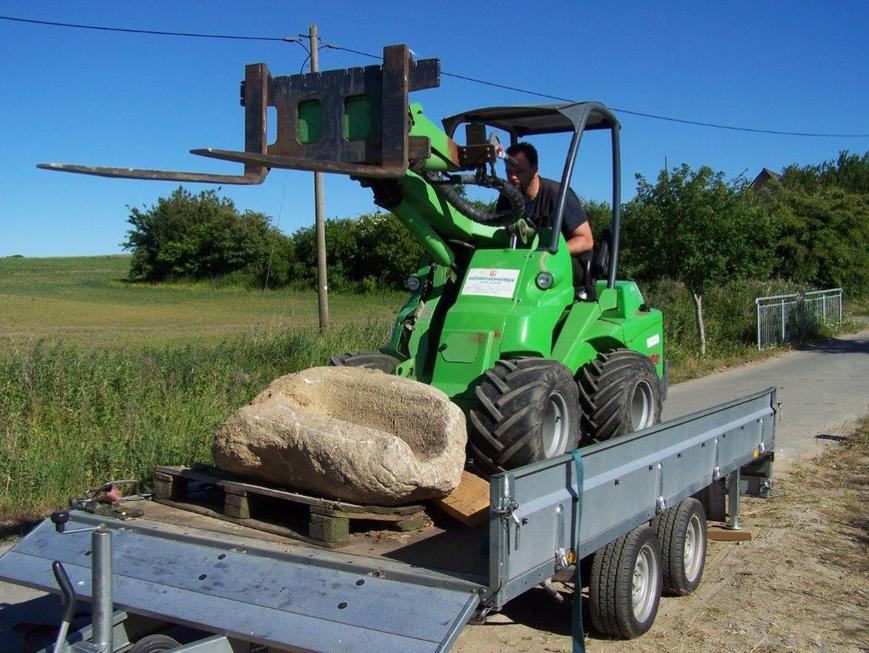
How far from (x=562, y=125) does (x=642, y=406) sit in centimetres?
266

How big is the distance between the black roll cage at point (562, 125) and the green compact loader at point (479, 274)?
2 centimetres

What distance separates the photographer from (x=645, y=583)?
499 centimetres

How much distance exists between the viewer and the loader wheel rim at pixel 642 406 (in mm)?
6097

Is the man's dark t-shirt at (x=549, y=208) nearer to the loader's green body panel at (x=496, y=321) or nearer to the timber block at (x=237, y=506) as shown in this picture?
the loader's green body panel at (x=496, y=321)

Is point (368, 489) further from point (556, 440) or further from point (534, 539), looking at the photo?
point (556, 440)

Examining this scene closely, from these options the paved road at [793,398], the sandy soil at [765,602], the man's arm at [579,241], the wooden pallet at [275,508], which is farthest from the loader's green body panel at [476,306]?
the paved road at [793,398]

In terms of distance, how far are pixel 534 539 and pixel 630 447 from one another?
1.00 meters

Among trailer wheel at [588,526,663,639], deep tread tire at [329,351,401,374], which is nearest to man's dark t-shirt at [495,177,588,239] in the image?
deep tread tire at [329,351,401,374]

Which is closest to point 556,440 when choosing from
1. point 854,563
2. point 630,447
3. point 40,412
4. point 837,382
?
point 630,447

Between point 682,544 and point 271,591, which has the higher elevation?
point 271,591

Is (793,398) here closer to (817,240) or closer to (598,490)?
(598,490)

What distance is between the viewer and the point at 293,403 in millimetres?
4961

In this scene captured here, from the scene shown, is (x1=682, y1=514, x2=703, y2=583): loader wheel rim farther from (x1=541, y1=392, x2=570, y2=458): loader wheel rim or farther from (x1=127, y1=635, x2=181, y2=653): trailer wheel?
(x1=127, y1=635, x2=181, y2=653): trailer wheel

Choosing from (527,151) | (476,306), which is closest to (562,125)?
(527,151)
